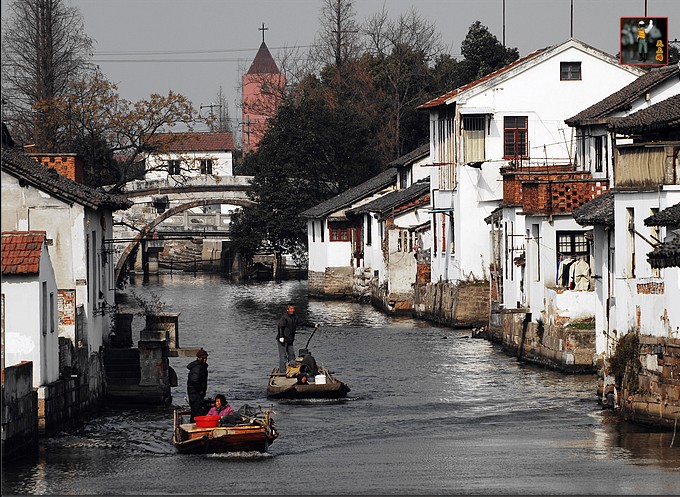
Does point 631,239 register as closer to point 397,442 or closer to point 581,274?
point 397,442

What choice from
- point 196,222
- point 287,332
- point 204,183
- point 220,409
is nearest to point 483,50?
point 204,183

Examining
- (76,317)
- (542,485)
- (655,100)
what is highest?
(655,100)

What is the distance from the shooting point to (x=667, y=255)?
78.2 feet

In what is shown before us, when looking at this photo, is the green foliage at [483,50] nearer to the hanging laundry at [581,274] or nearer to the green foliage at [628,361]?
the hanging laundry at [581,274]

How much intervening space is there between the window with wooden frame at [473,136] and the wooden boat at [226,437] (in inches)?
1274

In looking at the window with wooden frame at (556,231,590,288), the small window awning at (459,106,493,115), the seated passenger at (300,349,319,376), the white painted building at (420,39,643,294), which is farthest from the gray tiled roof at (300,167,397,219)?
the seated passenger at (300,349,319,376)

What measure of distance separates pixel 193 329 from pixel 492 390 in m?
24.2

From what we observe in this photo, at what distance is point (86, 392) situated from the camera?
1150 inches

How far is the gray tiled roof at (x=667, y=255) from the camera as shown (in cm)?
2373

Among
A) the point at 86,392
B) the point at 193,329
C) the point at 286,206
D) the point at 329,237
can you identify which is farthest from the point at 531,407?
the point at 286,206

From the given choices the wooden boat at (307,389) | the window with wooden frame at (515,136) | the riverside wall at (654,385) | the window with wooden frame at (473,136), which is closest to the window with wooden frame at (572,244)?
the wooden boat at (307,389)

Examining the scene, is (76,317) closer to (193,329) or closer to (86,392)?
(86,392)

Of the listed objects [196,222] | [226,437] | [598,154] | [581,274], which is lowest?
[226,437]

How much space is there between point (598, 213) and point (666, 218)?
7648 mm
